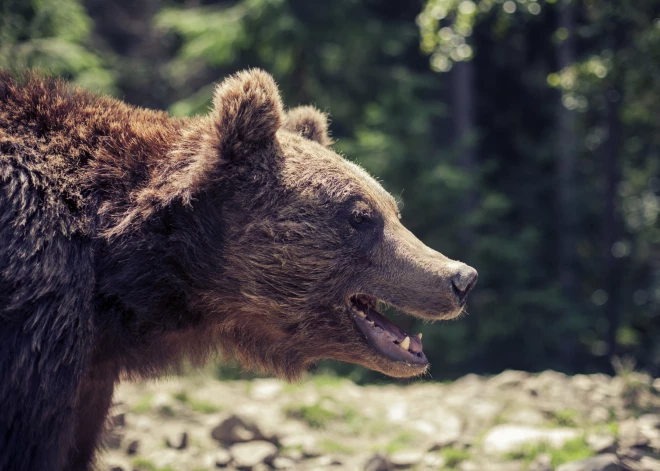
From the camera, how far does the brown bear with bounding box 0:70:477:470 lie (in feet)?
10.7

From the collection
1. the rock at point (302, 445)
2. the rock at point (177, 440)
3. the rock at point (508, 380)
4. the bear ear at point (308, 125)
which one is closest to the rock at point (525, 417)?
the rock at point (508, 380)

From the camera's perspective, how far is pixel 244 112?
11.3ft

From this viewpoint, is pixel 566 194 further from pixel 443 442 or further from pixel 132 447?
pixel 132 447

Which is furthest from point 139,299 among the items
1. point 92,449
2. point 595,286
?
point 595,286

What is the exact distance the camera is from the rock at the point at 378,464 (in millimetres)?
4402

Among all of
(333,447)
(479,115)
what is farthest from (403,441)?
(479,115)

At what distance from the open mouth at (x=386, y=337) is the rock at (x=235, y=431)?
1776 millimetres

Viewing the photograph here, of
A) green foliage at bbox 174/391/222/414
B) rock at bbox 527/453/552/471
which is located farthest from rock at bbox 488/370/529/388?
green foliage at bbox 174/391/222/414

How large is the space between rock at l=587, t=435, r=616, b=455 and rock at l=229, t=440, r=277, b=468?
2139 millimetres

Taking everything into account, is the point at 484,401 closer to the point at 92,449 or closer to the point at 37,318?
the point at 92,449

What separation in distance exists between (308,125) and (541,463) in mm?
2574

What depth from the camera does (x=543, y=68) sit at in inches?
645

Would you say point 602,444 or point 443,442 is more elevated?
point 443,442

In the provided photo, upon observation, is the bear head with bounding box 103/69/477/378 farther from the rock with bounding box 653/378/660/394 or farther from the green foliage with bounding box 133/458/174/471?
the rock with bounding box 653/378/660/394
